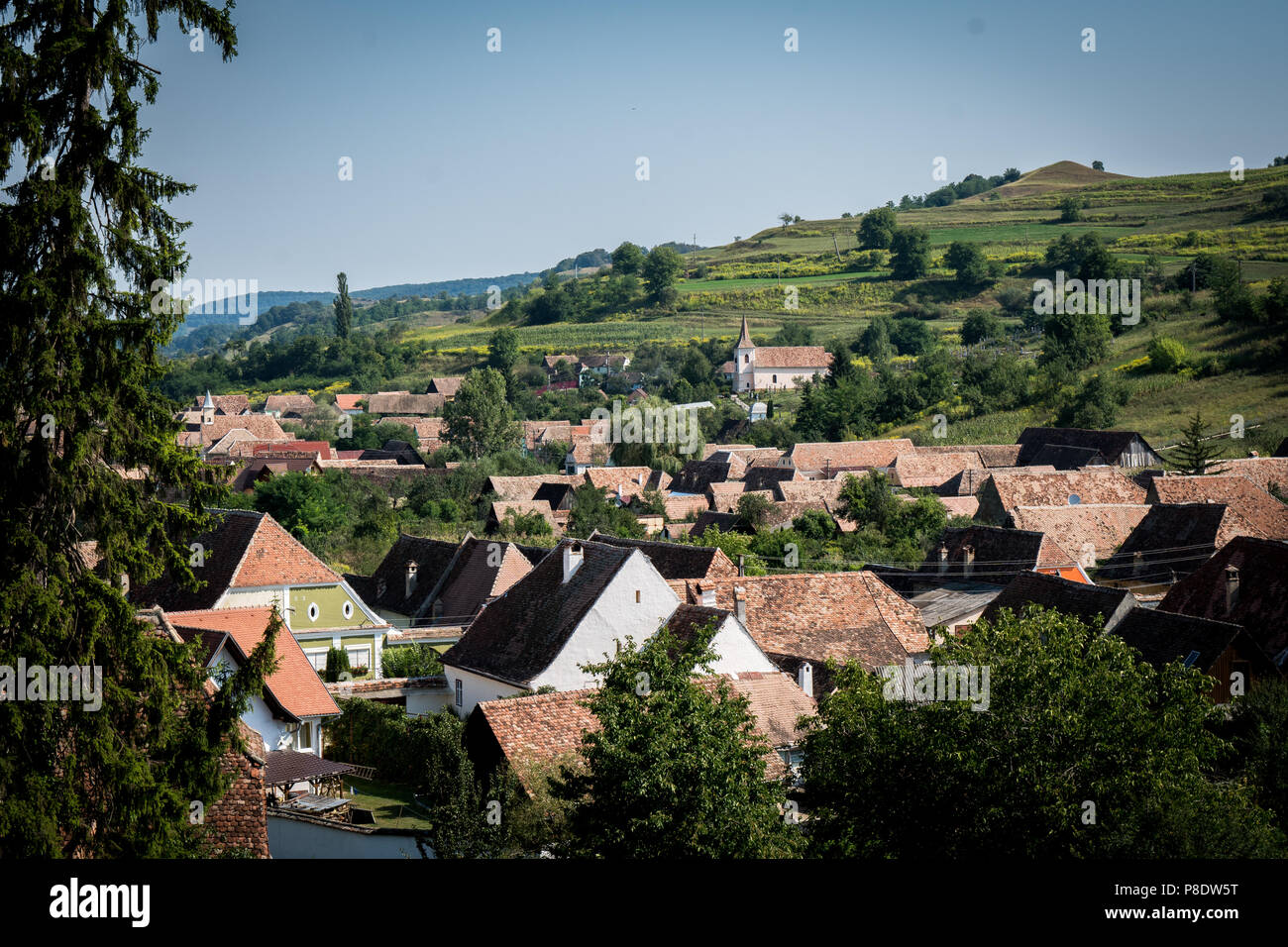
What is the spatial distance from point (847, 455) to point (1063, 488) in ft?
83.2

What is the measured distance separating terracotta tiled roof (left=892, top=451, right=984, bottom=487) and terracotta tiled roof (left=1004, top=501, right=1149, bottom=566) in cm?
2108

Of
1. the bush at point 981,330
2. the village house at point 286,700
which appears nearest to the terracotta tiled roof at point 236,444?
the village house at point 286,700

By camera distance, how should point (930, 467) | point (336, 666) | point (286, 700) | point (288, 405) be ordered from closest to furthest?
point (286, 700) → point (336, 666) → point (930, 467) → point (288, 405)

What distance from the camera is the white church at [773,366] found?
129625 millimetres

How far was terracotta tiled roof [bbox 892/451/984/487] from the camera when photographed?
73.1 metres

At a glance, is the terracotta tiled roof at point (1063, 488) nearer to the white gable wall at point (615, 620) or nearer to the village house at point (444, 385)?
the white gable wall at point (615, 620)

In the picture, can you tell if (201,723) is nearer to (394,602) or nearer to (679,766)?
(679,766)

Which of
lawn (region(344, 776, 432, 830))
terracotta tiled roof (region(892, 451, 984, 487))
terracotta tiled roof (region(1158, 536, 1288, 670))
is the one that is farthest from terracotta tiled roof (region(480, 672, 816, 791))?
terracotta tiled roof (region(892, 451, 984, 487))

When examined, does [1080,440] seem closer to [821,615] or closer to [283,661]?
[821,615]

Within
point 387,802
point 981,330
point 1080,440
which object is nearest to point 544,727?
point 387,802

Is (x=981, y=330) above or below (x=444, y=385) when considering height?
above

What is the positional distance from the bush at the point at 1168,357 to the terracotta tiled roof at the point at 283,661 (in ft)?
252

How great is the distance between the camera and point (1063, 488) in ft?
183

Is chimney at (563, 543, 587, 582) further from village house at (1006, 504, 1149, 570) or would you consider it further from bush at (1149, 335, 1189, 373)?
bush at (1149, 335, 1189, 373)
